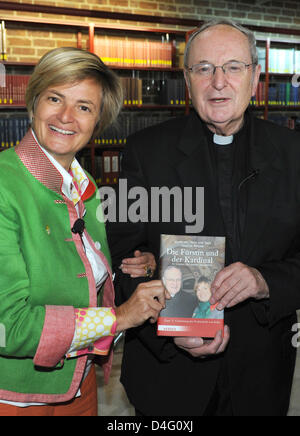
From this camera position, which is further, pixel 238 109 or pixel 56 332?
pixel 238 109

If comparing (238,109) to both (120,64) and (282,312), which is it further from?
(120,64)

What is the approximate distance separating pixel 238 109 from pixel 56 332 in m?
1.07

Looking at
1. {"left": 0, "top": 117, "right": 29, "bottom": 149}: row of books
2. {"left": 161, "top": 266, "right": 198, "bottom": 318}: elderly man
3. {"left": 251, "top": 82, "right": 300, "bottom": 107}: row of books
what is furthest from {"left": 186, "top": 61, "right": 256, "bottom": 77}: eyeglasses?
{"left": 251, "top": 82, "right": 300, "bottom": 107}: row of books

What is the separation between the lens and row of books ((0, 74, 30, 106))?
17.8 feet

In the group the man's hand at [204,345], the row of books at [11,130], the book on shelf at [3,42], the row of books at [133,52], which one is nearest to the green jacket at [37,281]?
the man's hand at [204,345]

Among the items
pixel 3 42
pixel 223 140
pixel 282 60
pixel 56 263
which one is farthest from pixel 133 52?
pixel 56 263

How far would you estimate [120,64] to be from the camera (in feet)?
19.7

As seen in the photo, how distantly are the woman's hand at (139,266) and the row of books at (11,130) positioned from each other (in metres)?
4.15

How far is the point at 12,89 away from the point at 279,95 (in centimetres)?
412

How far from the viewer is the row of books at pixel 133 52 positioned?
5.88m

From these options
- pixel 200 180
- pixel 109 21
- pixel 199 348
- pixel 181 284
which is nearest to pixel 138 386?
pixel 199 348

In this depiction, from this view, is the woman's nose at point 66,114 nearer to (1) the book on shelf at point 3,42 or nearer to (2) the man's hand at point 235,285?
(2) the man's hand at point 235,285

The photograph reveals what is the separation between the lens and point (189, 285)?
4.81 feet

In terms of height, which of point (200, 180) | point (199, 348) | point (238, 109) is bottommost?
point (199, 348)
